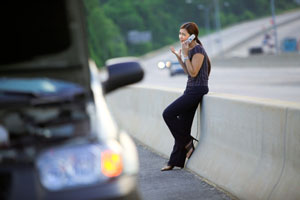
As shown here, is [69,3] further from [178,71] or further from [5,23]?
[178,71]

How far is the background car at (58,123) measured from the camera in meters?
2.84

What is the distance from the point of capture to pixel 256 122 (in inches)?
245

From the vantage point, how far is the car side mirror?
3.73 m

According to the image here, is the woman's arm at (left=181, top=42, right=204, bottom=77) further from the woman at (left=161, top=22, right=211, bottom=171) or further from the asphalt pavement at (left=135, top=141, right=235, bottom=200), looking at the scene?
the asphalt pavement at (left=135, top=141, right=235, bottom=200)

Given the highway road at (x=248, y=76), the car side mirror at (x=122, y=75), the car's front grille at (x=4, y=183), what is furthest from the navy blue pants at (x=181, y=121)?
the highway road at (x=248, y=76)

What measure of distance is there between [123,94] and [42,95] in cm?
1030

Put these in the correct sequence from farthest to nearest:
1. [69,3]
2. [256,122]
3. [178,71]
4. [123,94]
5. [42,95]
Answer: [178,71] < [123,94] < [256,122] < [69,3] < [42,95]

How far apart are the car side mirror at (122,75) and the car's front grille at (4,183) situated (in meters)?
1.01

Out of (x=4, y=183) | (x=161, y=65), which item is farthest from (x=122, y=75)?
(x=161, y=65)

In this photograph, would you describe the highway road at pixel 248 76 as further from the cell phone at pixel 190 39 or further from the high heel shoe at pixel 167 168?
the cell phone at pixel 190 39

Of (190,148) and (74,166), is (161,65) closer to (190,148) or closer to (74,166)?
(190,148)

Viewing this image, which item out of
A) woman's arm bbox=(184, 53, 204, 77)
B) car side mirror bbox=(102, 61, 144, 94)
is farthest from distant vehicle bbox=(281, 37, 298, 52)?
car side mirror bbox=(102, 61, 144, 94)

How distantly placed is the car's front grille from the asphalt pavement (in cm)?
377

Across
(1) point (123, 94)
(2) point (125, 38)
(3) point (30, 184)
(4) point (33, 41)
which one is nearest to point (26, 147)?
(3) point (30, 184)
